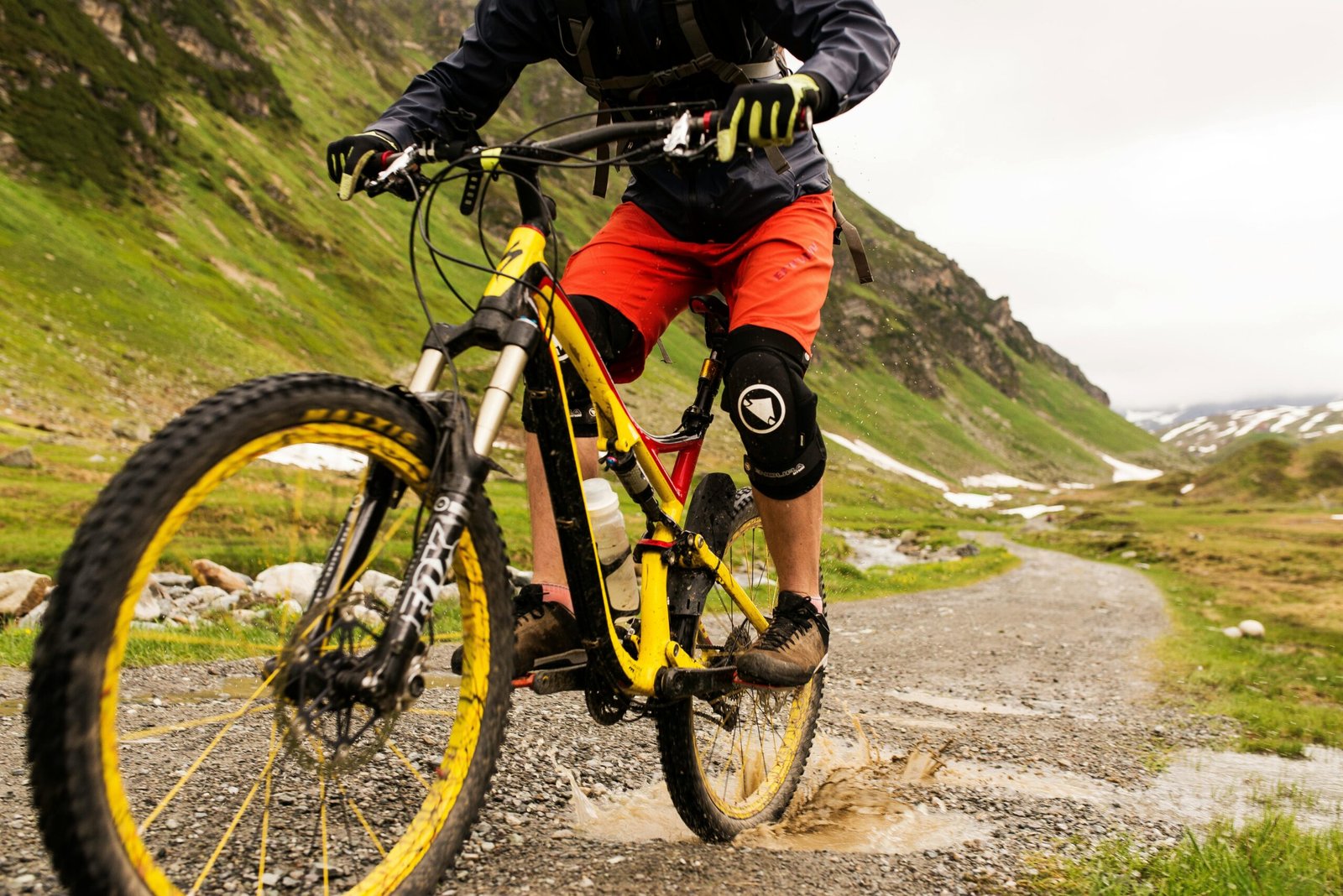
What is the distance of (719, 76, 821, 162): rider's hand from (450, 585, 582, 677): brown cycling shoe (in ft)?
6.23

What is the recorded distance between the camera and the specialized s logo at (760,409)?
12.9 feet

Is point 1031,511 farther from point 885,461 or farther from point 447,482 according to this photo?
point 447,482

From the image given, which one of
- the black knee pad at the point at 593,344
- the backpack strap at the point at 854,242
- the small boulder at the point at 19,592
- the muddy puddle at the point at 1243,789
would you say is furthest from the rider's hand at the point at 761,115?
the small boulder at the point at 19,592

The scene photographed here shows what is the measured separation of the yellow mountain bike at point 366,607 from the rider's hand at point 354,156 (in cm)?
13

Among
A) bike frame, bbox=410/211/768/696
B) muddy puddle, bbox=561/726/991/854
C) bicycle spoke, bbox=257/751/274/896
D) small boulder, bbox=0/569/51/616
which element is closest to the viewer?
bicycle spoke, bbox=257/751/274/896

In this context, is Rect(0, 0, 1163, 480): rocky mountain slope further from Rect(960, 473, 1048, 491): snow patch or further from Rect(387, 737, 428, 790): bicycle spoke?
Rect(960, 473, 1048, 491): snow patch

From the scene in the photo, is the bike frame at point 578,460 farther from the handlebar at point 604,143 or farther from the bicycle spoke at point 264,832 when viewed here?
the bicycle spoke at point 264,832

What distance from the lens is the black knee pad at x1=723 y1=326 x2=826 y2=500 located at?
393 centimetres

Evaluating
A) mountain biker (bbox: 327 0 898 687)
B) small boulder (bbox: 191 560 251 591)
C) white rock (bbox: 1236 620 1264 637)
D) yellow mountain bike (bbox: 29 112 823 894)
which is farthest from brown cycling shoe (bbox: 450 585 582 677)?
white rock (bbox: 1236 620 1264 637)

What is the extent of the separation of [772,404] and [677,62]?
1628mm

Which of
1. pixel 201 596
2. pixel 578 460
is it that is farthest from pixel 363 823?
pixel 201 596

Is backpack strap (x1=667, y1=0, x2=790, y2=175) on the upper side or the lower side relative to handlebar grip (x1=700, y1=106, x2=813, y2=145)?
upper

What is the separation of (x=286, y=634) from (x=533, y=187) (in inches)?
66.4

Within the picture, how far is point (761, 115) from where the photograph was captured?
9.74 feet
